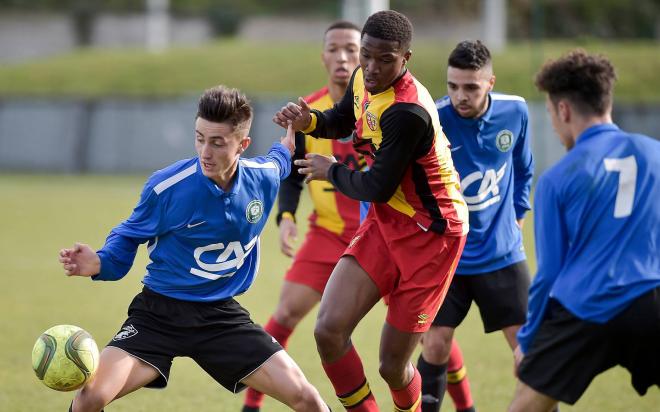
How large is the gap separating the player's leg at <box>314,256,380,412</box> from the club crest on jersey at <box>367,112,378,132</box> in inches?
26.9

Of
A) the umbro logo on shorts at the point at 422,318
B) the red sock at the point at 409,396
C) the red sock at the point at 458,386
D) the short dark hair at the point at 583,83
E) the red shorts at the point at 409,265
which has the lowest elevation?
the red sock at the point at 458,386

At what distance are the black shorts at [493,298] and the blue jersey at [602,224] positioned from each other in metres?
1.74

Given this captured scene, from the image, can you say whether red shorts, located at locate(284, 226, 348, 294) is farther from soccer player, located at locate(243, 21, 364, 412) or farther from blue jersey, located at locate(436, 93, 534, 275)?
blue jersey, located at locate(436, 93, 534, 275)

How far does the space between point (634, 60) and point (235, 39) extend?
12102 millimetres

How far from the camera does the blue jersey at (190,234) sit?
461cm

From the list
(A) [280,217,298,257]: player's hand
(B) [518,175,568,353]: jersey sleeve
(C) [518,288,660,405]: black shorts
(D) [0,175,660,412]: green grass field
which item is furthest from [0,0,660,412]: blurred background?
(B) [518,175,568,353]: jersey sleeve

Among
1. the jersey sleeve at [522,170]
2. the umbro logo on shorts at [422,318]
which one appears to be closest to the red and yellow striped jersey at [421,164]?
the umbro logo on shorts at [422,318]

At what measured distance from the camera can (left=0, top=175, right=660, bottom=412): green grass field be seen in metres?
6.20

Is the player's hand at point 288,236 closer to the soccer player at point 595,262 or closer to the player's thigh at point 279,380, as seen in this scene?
the player's thigh at point 279,380

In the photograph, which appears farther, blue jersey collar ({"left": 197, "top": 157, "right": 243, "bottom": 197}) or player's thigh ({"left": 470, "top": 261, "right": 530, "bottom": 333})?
player's thigh ({"left": 470, "top": 261, "right": 530, "bottom": 333})

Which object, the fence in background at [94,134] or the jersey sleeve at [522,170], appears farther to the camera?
the fence in background at [94,134]

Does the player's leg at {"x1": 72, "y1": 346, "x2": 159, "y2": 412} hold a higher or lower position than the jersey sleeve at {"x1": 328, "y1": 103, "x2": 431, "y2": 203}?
lower

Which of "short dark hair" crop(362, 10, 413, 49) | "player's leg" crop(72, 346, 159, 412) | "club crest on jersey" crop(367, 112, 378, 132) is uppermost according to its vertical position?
"short dark hair" crop(362, 10, 413, 49)

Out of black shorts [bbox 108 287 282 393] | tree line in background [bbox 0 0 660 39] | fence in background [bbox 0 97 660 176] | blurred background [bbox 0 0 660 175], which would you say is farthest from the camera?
fence in background [bbox 0 97 660 176]
